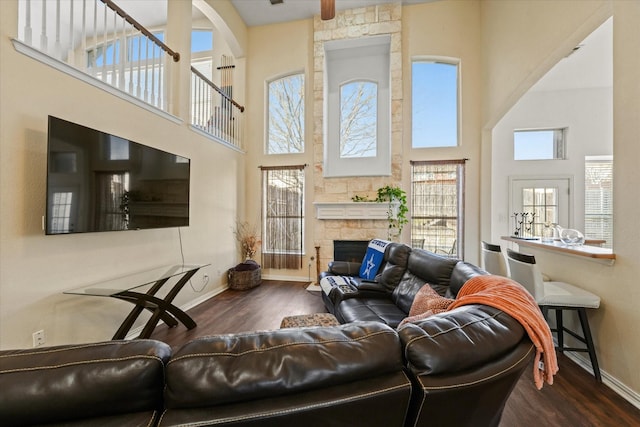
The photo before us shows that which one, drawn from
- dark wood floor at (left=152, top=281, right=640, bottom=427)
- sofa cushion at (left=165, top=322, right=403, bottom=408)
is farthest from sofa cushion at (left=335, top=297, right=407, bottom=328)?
sofa cushion at (left=165, top=322, right=403, bottom=408)

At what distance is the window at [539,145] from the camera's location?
16.5 ft

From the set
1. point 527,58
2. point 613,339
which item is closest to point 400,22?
point 527,58

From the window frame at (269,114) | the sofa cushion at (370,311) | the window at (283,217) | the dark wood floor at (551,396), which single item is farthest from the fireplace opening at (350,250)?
the sofa cushion at (370,311)

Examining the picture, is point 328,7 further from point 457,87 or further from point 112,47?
point 457,87

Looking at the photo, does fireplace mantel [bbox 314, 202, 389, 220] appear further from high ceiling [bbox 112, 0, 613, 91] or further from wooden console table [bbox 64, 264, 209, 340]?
high ceiling [bbox 112, 0, 613, 91]

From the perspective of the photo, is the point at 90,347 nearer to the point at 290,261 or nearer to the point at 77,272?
the point at 77,272

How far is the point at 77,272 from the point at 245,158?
359cm

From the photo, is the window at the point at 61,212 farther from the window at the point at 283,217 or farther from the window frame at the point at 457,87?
the window frame at the point at 457,87

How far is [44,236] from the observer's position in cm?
205

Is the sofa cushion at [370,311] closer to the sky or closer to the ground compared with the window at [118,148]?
closer to the ground

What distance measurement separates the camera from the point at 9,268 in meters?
1.85

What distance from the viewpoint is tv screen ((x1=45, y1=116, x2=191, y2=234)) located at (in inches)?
78.3

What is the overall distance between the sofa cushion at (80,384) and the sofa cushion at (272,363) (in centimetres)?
6

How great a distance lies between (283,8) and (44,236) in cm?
522
